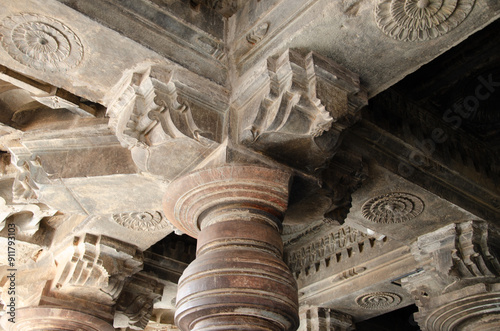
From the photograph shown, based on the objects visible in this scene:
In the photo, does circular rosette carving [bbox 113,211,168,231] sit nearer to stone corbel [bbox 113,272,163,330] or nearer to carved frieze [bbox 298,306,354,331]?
stone corbel [bbox 113,272,163,330]

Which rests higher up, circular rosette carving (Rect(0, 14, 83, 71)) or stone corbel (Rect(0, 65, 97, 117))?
stone corbel (Rect(0, 65, 97, 117))

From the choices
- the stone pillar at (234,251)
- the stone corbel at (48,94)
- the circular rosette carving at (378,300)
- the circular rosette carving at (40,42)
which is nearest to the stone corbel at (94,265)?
the stone corbel at (48,94)

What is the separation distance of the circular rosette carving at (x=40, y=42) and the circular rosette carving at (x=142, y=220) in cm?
184

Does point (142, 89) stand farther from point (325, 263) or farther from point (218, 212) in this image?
point (325, 263)

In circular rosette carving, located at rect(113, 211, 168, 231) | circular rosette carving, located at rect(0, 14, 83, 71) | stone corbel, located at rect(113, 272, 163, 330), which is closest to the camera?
circular rosette carving, located at rect(0, 14, 83, 71)

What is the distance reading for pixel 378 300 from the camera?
5598 mm

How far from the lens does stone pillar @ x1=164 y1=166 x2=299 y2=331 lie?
2299 mm

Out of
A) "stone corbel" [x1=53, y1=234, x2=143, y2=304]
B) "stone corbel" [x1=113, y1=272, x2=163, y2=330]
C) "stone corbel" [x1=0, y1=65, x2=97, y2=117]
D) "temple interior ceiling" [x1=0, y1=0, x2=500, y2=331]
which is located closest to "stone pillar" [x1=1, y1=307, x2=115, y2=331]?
"temple interior ceiling" [x1=0, y1=0, x2=500, y2=331]

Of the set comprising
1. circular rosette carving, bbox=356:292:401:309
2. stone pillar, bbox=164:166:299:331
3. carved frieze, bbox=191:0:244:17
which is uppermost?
carved frieze, bbox=191:0:244:17

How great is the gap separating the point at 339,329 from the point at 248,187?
3.85 meters

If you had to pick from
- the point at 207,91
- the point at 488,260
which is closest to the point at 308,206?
the point at 207,91

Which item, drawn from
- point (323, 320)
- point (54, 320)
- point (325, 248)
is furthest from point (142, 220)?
point (323, 320)

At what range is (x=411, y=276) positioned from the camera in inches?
184

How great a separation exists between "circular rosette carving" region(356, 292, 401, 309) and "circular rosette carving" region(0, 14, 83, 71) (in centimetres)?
423
